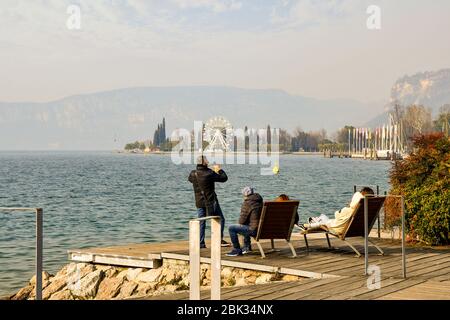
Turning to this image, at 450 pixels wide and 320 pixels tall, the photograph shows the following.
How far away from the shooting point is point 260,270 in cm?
1034

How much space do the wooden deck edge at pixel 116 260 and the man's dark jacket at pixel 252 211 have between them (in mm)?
1864

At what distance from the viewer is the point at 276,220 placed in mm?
11039

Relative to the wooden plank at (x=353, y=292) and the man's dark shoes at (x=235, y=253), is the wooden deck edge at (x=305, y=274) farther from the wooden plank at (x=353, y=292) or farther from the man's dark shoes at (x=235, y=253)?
the man's dark shoes at (x=235, y=253)

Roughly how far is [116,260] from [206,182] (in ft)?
7.16

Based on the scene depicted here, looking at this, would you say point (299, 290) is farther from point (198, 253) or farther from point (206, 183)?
point (206, 183)

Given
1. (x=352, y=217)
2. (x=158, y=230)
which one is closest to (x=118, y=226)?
(x=158, y=230)

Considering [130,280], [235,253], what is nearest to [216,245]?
[235,253]

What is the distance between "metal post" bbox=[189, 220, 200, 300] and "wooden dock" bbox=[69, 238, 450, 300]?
1996 mm

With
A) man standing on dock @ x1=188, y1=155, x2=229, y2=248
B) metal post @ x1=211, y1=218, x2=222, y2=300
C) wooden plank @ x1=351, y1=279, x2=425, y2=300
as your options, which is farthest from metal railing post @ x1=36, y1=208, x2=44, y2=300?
man standing on dock @ x1=188, y1=155, x2=229, y2=248

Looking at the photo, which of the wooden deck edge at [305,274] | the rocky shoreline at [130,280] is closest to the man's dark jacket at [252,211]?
the rocky shoreline at [130,280]

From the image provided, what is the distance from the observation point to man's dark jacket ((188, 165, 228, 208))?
12352 mm

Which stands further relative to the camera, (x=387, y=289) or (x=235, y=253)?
(x=235, y=253)
